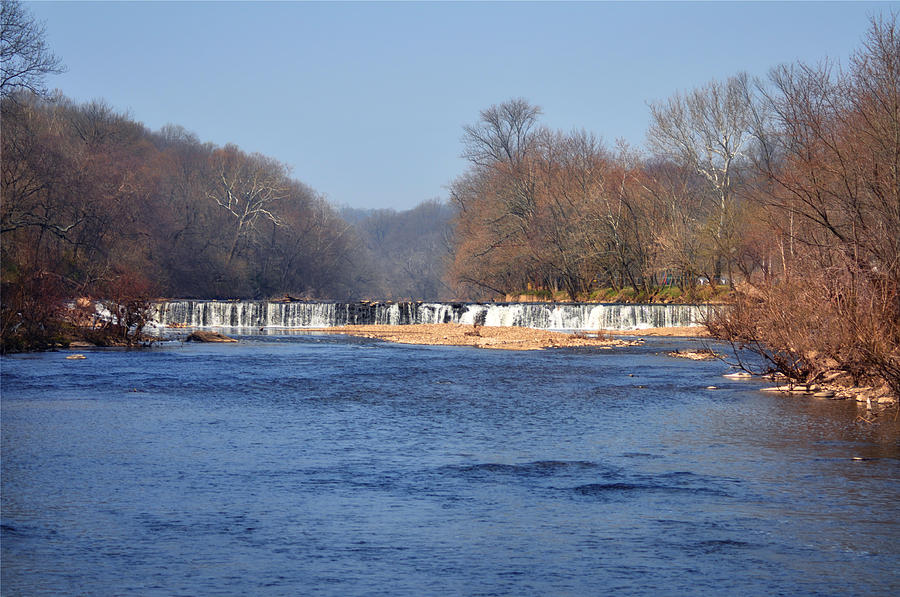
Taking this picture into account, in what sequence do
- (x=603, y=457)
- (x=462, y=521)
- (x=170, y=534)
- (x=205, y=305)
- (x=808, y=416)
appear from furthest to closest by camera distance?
(x=205, y=305) < (x=808, y=416) < (x=603, y=457) < (x=462, y=521) < (x=170, y=534)

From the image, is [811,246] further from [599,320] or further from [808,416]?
[599,320]

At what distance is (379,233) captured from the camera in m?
146

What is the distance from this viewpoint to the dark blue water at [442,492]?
304 inches

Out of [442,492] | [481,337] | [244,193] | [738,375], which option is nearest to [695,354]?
[738,375]

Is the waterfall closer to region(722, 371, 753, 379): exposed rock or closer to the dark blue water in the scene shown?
region(722, 371, 753, 379): exposed rock

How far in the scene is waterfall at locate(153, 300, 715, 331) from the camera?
4444cm

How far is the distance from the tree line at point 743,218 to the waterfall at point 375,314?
8.29 metres

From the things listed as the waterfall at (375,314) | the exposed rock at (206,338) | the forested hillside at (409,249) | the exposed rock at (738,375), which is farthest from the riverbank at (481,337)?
the forested hillside at (409,249)

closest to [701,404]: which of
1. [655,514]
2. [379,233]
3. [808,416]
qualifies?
[808,416]

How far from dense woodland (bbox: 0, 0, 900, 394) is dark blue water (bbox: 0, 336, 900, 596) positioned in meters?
2.57

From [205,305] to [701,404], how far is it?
33.9 metres

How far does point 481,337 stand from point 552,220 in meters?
23.8

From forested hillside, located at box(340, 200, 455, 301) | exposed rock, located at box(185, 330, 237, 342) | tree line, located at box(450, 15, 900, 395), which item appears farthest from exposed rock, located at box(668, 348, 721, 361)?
forested hillside, located at box(340, 200, 455, 301)

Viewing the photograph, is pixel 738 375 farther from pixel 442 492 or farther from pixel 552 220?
pixel 552 220
